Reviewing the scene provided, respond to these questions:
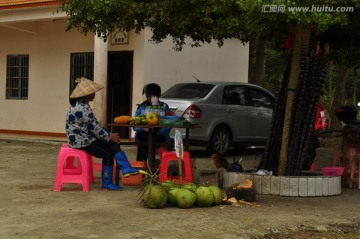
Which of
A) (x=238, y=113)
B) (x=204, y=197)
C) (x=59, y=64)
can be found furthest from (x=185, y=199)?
(x=59, y=64)

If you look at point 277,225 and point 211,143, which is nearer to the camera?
point 277,225

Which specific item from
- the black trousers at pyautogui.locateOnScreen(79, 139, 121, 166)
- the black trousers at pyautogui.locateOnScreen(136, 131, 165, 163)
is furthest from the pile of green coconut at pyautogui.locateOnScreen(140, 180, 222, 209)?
the black trousers at pyautogui.locateOnScreen(136, 131, 165, 163)

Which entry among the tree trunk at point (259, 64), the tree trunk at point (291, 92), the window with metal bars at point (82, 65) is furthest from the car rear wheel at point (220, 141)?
the tree trunk at point (259, 64)

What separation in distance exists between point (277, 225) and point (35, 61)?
45.2 feet

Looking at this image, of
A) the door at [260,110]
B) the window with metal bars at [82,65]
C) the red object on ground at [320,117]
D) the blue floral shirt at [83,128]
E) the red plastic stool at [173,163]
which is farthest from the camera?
the window with metal bars at [82,65]

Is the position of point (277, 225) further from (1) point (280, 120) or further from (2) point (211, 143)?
(2) point (211, 143)

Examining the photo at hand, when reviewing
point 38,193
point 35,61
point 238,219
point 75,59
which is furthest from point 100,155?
point 35,61

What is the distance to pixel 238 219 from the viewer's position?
6621 millimetres

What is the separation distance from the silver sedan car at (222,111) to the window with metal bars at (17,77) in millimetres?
7111

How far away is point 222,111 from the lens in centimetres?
1315

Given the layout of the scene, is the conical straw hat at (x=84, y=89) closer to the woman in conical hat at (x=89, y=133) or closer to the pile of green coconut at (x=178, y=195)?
the woman in conical hat at (x=89, y=133)

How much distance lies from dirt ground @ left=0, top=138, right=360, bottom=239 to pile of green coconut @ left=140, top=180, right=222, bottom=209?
9cm

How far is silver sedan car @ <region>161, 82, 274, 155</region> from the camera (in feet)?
41.5

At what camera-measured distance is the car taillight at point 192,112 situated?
487 inches
